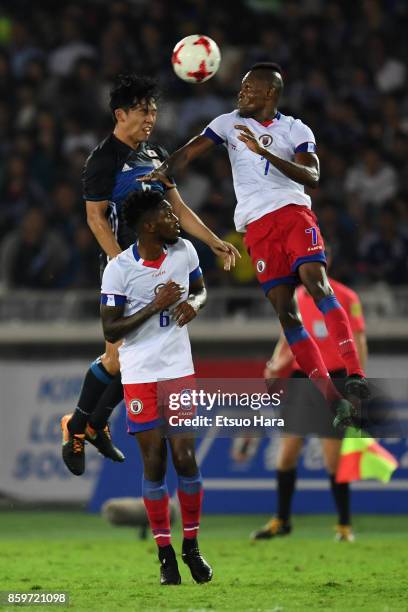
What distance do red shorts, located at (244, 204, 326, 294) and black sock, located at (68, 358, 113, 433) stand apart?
47.7 inches

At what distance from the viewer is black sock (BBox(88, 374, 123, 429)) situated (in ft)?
29.4

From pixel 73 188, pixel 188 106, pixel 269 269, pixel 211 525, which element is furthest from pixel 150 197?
pixel 188 106

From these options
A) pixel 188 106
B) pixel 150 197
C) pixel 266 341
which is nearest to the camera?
pixel 150 197

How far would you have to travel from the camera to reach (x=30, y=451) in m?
13.7

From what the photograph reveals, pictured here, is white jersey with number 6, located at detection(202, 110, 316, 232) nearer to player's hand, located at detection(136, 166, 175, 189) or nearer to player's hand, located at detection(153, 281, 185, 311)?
player's hand, located at detection(136, 166, 175, 189)

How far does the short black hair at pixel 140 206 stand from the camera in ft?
26.6

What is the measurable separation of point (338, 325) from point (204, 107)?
856 centimetres

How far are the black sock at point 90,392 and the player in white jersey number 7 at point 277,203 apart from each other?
1.21 metres

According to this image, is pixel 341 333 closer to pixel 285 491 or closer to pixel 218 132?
pixel 218 132

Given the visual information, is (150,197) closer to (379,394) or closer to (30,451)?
(379,394)

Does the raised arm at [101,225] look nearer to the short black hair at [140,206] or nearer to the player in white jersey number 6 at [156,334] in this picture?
the player in white jersey number 6 at [156,334]

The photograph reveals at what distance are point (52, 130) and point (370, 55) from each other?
13.0 ft

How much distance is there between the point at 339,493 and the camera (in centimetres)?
1149

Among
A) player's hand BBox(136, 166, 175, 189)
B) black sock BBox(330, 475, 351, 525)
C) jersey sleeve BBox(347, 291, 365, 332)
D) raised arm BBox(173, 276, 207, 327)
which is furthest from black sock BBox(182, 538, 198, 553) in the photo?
black sock BBox(330, 475, 351, 525)
